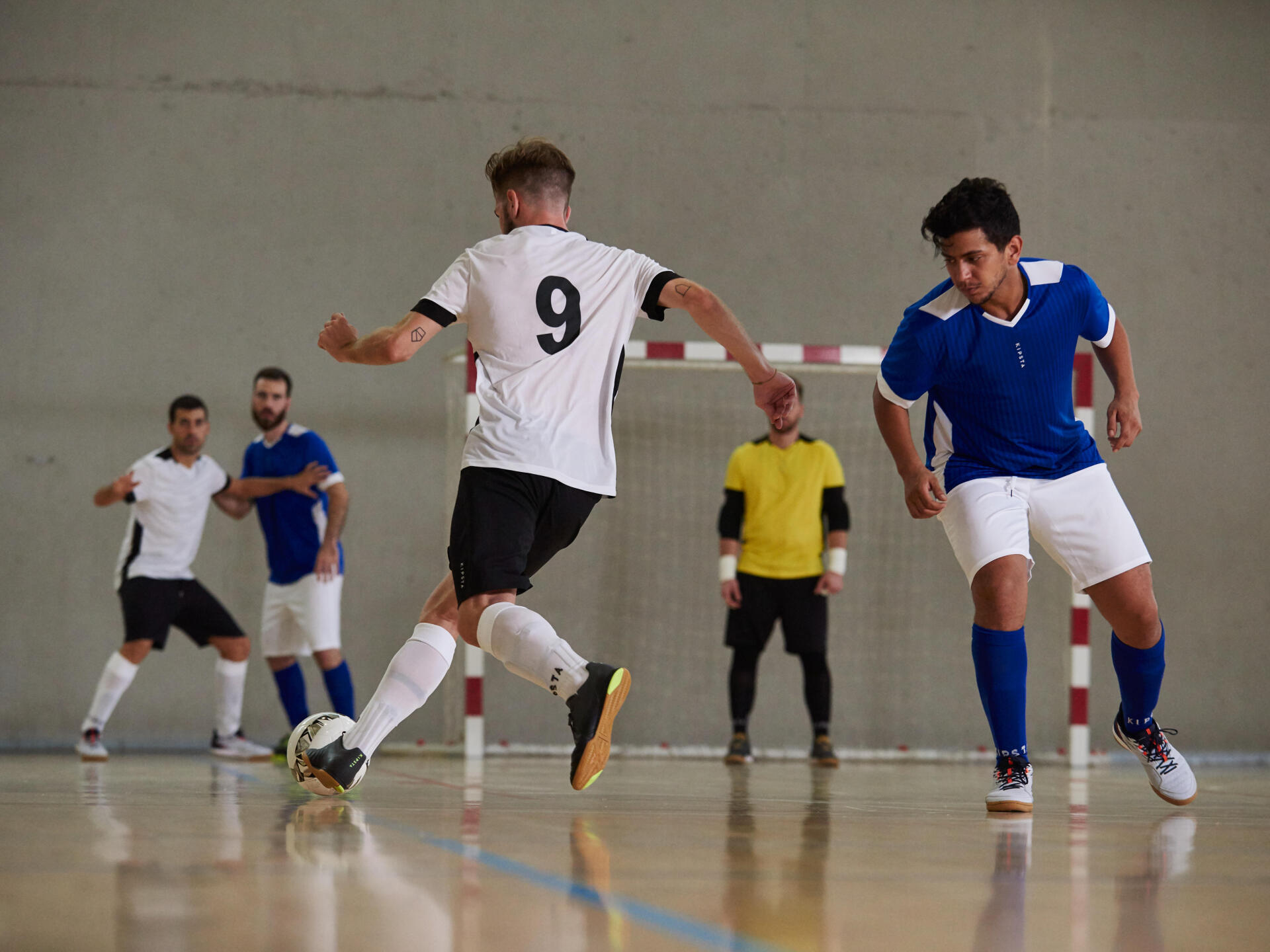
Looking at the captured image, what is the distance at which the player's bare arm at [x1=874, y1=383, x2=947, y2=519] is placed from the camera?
143 inches

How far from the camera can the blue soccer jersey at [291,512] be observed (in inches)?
277

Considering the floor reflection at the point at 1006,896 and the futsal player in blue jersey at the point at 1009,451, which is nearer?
the floor reflection at the point at 1006,896

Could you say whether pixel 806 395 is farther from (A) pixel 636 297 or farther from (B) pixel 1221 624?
(A) pixel 636 297

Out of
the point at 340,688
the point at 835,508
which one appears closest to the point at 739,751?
the point at 835,508

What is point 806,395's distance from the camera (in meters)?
8.76

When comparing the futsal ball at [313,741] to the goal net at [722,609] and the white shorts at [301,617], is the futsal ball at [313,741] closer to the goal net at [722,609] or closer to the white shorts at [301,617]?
the white shorts at [301,617]

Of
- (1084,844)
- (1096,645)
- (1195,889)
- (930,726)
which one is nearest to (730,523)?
(930,726)

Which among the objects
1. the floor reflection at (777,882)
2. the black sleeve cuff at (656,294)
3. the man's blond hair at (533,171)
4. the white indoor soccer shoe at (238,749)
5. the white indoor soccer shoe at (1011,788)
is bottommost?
the white indoor soccer shoe at (238,749)

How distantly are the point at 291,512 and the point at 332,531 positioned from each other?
405mm

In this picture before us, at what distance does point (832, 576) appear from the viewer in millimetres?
7223

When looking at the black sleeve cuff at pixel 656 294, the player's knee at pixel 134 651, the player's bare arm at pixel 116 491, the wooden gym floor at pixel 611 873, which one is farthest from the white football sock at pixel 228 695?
the black sleeve cuff at pixel 656 294

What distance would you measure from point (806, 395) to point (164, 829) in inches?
260

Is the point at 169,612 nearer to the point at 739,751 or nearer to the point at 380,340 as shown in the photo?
the point at 739,751

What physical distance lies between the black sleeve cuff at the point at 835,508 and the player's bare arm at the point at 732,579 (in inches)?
21.5
